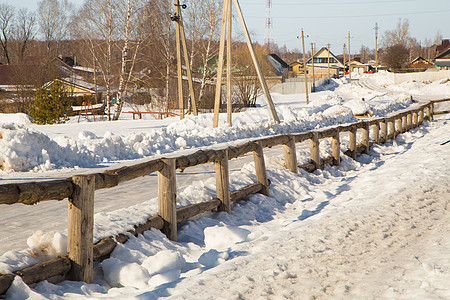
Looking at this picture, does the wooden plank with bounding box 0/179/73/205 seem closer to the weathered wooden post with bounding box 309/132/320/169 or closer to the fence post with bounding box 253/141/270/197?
the fence post with bounding box 253/141/270/197

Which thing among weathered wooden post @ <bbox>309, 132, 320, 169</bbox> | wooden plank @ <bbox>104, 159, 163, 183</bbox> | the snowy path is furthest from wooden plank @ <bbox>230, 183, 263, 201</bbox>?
weathered wooden post @ <bbox>309, 132, 320, 169</bbox>

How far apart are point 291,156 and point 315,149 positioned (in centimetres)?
121

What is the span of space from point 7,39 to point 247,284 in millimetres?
94007

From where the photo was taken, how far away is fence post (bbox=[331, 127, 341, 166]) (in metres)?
11.3

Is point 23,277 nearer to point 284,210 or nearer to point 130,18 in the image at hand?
point 284,210

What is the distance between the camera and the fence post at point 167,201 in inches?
216

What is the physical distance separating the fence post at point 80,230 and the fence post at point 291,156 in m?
5.71

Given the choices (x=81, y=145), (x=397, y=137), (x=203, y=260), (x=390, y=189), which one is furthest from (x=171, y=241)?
(x=397, y=137)

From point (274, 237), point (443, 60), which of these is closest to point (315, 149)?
point (274, 237)

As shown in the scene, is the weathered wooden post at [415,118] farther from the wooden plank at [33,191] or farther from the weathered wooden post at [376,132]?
the wooden plank at [33,191]

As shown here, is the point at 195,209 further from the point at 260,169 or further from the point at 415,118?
the point at 415,118

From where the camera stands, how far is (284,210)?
7559mm

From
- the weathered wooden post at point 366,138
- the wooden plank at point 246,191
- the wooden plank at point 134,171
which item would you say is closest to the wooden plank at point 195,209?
the wooden plank at point 246,191

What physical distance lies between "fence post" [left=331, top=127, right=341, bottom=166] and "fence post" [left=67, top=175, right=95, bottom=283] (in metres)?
8.22
